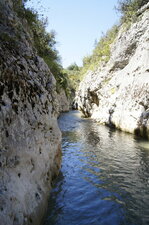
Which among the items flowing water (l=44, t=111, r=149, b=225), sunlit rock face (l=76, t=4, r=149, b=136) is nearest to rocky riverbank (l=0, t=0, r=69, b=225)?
flowing water (l=44, t=111, r=149, b=225)

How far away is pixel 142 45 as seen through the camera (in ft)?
56.7

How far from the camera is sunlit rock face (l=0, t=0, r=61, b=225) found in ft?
10.4

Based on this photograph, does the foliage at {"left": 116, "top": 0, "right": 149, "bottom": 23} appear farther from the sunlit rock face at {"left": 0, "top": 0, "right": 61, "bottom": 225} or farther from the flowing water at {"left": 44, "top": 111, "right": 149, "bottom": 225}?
the sunlit rock face at {"left": 0, "top": 0, "right": 61, "bottom": 225}

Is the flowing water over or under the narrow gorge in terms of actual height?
under

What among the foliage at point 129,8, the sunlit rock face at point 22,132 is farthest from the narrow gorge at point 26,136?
the foliage at point 129,8

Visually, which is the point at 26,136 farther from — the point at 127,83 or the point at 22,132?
the point at 127,83

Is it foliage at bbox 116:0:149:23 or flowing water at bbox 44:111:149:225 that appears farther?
foliage at bbox 116:0:149:23

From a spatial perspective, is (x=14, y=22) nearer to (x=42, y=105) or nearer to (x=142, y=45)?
(x=42, y=105)

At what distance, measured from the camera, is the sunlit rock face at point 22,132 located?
317 centimetres

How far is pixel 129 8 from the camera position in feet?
72.9

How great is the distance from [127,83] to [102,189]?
1297cm

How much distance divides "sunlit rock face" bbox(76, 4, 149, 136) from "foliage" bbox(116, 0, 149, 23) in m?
1.54

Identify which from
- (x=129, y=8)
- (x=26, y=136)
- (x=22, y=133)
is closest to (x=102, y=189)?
(x=26, y=136)

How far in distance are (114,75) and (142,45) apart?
5.67 m
